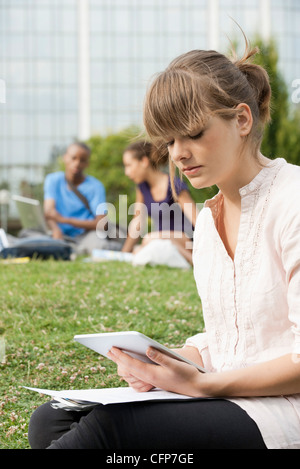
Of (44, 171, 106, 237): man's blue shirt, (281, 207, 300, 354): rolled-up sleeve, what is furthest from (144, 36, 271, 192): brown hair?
(44, 171, 106, 237): man's blue shirt

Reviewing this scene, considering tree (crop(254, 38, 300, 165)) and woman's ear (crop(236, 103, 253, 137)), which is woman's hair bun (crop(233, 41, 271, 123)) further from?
tree (crop(254, 38, 300, 165))

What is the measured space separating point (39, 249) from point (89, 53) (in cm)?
3120

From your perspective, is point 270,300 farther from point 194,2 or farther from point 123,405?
point 194,2

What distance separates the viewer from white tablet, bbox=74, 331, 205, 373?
193 centimetres

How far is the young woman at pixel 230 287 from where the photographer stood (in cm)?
192

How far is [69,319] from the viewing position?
446cm

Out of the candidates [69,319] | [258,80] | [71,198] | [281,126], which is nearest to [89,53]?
[281,126]

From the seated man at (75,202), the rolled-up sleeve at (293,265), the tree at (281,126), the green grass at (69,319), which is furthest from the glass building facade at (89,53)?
the rolled-up sleeve at (293,265)

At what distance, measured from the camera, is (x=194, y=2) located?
1519 inches

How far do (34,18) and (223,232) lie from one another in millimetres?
38095

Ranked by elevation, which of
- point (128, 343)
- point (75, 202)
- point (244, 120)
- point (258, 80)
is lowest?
point (75, 202)

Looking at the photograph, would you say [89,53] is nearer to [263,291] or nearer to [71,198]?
[71,198]
